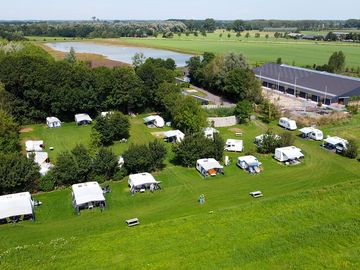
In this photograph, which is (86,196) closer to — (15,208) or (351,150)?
(15,208)

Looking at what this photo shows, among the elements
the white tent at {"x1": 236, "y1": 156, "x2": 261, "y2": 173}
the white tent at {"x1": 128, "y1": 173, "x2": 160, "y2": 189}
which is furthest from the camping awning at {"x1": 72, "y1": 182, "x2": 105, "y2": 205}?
the white tent at {"x1": 236, "y1": 156, "x2": 261, "y2": 173}

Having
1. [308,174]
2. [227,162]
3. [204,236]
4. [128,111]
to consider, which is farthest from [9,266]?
[128,111]

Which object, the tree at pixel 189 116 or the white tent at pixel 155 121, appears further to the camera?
the white tent at pixel 155 121

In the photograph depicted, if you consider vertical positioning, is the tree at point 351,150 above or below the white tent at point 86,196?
above

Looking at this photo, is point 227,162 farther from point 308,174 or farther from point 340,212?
point 340,212

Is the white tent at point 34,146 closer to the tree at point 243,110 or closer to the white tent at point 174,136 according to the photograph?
the white tent at point 174,136

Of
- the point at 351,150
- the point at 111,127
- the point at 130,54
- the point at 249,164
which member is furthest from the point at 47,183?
the point at 130,54

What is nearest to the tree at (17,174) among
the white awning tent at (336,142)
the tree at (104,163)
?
the tree at (104,163)

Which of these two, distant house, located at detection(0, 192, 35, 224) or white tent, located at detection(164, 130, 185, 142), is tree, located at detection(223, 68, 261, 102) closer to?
white tent, located at detection(164, 130, 185, 142)
